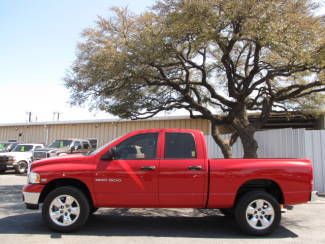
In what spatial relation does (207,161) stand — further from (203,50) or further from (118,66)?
(203,50)

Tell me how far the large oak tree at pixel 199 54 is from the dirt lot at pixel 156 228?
406 centimetres

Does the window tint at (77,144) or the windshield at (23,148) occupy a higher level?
the window tint at (77,144)

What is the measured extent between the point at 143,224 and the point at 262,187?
2585 millimetres

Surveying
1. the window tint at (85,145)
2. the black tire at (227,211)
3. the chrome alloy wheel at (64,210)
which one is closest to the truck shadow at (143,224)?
the black tire at (227,211)

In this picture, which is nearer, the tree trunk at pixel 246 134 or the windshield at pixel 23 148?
the tree trunk at pixel 246 134

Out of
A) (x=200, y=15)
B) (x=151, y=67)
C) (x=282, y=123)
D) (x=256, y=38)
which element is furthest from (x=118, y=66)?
(x=282, y=123)

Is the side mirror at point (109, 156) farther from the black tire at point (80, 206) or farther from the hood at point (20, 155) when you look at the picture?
the hood at point (20, 155)

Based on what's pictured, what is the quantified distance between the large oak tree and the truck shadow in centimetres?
426

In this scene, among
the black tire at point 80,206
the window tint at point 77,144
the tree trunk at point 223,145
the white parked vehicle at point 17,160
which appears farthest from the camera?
the window tint at point 77,144

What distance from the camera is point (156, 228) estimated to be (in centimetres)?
799

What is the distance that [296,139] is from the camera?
538 inches

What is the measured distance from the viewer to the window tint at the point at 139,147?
7660 mm

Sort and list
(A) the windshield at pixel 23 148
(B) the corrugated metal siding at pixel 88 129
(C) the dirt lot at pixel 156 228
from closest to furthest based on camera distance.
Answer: (C) the dirt lot at pixel 156 228 < (A) the windshield at pixel 23 148 < (B) the corrugated metal siding at pixel 88 129

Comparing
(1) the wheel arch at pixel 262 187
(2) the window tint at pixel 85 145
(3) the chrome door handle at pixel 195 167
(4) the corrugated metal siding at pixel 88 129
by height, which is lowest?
(1) the wheel arch at pixel 262 187
